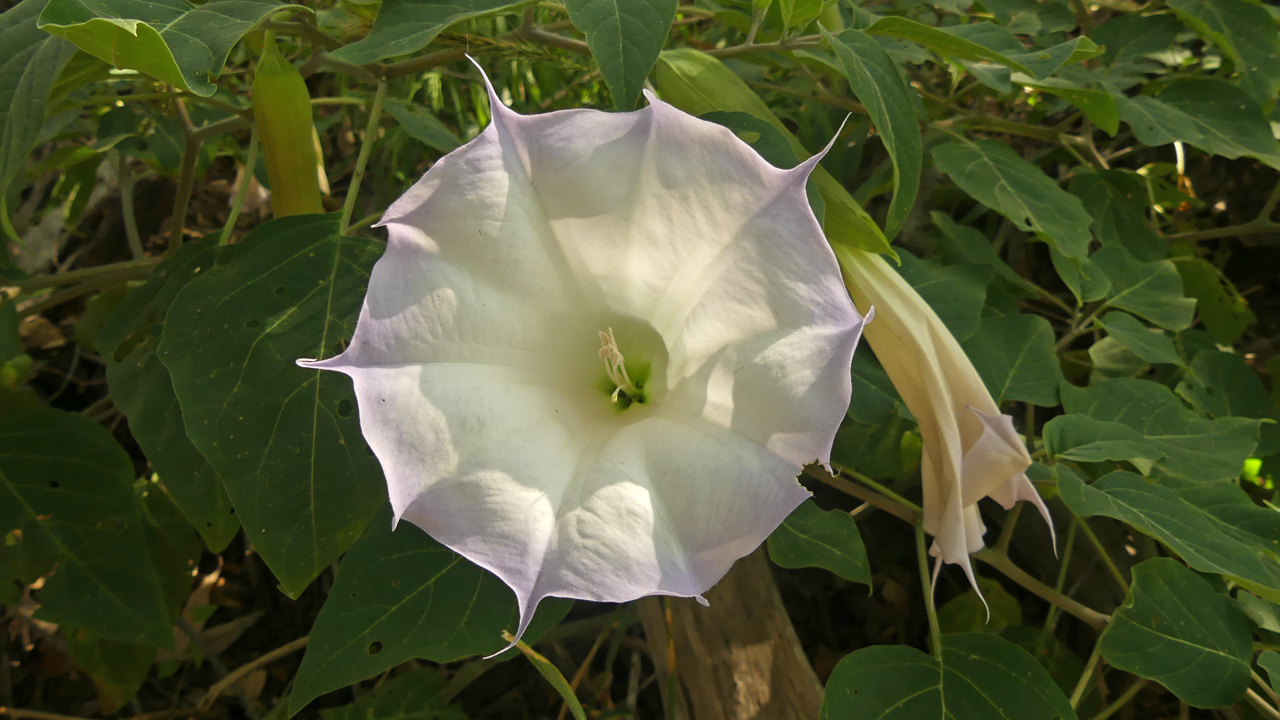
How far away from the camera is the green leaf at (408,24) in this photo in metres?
0.67

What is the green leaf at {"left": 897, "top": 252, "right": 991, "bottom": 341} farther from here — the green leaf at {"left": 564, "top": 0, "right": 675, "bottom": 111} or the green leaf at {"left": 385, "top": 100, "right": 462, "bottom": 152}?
the green leaf at {"left": 385, "top": 100, "right": 462, "bottom": 152}

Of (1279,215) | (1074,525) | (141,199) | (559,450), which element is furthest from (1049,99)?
(141,199)

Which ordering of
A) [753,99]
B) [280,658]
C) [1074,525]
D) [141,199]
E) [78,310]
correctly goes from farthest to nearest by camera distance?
[141,199], [78,310], [280,658], [1074,525], [753,99]

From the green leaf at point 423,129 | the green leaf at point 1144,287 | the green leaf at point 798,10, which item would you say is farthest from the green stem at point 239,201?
the green leaf at point 1144,287

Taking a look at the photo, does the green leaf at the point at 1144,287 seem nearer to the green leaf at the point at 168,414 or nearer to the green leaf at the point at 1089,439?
the green leaf at the point at 1089,439

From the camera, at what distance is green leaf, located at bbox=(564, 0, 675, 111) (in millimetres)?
645

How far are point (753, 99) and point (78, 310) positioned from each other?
173cm

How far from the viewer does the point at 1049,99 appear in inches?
58.5

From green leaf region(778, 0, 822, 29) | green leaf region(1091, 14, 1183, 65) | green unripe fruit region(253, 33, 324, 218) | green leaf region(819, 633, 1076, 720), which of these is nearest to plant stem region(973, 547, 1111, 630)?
green leaf region(819, 633, 1076, 720)

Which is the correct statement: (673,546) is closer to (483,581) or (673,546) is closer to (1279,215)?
(483,581)

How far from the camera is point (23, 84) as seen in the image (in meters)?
0.67

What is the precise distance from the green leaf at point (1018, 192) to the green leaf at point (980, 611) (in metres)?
0.55

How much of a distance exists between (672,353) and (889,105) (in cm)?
33

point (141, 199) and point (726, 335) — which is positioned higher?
point (726, 335)
